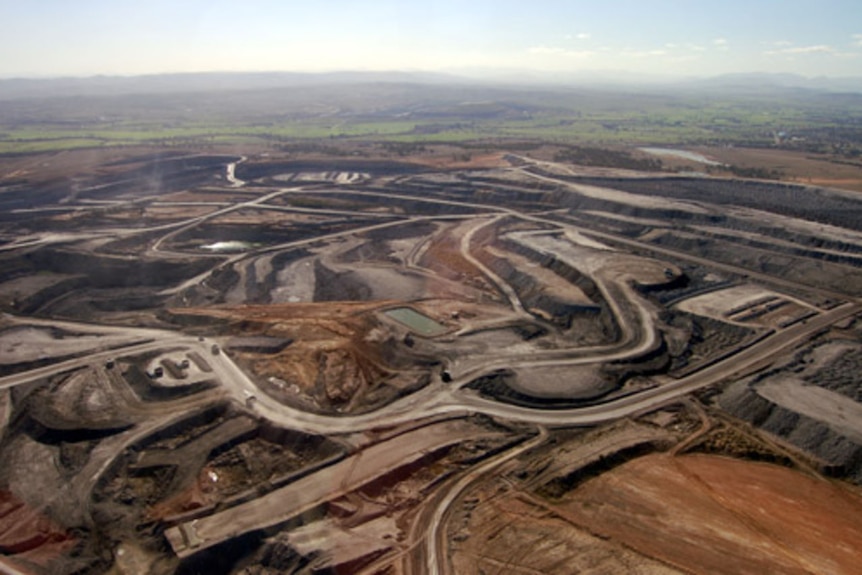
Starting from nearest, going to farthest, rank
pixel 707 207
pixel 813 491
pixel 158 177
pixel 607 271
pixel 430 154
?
pixel 813 491
pixel 607 271
pixel 707 207
pixel 158 177
pixel 430 154

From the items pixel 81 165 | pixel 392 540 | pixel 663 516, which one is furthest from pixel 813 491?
pixel 81 165

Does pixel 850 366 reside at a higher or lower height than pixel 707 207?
lower

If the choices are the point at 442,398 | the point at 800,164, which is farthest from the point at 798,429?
the point at 800,164

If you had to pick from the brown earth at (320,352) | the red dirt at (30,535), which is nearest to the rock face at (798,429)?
the brown earth at (320,352)

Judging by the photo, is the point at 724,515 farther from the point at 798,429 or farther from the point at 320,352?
the point at 320,352

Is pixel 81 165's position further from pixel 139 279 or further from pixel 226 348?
pixel 226 348

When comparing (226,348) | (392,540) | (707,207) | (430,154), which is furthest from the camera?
(430,154)

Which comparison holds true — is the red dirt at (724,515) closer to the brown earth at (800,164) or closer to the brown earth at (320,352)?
the brown earth at (320,352)
